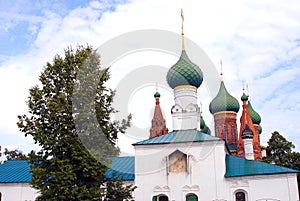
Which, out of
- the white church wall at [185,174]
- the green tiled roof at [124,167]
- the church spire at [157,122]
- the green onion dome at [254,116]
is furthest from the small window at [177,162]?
the church spire at [157,122]

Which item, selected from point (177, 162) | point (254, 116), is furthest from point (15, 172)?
point (254, 116)

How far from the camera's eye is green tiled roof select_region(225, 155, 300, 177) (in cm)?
1869

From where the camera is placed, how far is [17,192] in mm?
21422

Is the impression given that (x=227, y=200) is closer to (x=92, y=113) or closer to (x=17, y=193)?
(x=92, y=113)

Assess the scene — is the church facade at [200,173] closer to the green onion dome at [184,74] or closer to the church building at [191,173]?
the church building at [191,173]

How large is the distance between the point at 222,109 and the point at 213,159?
674 inches

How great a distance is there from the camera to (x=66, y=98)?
14328mm

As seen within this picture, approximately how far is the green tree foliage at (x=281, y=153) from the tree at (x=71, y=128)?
16707mm

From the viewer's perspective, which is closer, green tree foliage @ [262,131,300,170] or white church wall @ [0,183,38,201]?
white church wall @ [0,183,38,201]

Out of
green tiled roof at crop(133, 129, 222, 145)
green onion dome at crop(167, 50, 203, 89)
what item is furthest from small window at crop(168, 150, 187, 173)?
green onion dome at crop(167, 50, 203, 89)

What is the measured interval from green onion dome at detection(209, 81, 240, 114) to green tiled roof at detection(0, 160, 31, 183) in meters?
19.1

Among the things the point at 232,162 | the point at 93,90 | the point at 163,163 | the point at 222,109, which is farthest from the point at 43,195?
the point at 222,109

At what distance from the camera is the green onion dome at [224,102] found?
3556 cm

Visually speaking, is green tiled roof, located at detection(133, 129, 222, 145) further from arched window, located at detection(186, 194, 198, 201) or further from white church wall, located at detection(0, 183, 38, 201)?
white church wall, located at detection(0, 183, 38, 201)
